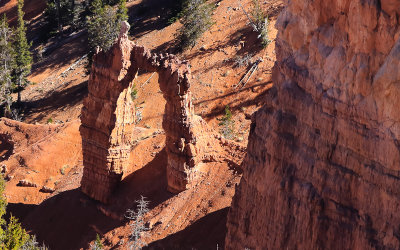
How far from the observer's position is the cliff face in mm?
13344

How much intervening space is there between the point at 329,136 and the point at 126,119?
1429cm

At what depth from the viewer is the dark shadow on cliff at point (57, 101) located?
Result: 49.7 meters

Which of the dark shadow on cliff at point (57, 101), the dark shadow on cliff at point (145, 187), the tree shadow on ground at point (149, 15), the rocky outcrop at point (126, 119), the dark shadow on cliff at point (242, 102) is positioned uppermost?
the tree shadow on ground at point (149, 15)

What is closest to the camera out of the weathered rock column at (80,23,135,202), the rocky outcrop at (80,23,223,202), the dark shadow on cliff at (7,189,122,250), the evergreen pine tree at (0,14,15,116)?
the rocky outcrop at (80,23,223,202)

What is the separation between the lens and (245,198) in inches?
727

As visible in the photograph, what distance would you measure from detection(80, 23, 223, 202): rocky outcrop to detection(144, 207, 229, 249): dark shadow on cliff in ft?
7.32

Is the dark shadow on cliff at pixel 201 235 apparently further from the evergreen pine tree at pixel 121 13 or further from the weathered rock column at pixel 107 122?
Answer: the evergreen pine tree at pixel 121 13

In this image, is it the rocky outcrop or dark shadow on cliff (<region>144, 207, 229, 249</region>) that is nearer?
dark shadow on cliff (<region>144, 207, 229, 249</region>)

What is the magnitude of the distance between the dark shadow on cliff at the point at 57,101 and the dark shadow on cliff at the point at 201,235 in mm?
26499

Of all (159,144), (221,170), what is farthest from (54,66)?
Answer: (221,170)

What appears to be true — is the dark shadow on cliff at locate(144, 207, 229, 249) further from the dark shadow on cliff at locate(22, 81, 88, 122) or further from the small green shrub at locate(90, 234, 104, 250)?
the dark shadow on cliff at locate(22, 81, 88, 122)

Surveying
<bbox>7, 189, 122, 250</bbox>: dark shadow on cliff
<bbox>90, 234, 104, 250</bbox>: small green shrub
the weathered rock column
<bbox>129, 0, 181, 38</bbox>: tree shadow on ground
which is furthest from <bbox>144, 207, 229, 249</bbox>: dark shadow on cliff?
<bbox>129, 0, 181, 38</bbox>: tree shadow on ground

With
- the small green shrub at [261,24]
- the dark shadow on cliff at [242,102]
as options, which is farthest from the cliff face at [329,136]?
the small green shrub at [261,24]

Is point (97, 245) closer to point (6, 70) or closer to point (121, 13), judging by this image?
point (6, 70)
